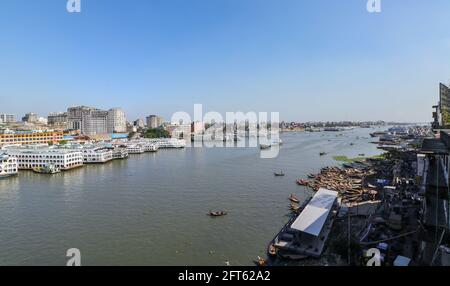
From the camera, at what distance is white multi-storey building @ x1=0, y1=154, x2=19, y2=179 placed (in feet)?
44.9

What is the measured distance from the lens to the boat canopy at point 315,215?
19.5 feet

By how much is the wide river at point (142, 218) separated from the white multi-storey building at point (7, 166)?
2.53ft

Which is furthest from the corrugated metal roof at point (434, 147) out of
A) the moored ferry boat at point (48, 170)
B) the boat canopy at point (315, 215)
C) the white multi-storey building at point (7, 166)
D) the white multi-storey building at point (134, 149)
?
the white multi-storey building at point (134, 149)

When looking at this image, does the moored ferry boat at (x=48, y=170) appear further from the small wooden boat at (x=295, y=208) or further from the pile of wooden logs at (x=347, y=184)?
the pile of wooden logs at (x=347, y=184)

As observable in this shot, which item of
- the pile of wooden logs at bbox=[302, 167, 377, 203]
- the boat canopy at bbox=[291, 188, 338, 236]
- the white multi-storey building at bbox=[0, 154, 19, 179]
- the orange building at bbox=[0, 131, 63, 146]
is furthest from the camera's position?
the orange building at bbox=[0, 131, 63, 146]

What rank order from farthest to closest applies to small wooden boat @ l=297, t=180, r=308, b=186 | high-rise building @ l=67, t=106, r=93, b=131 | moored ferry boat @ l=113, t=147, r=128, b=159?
high-rise building @ l=67, t=106, r=93, b=131, moored ferry boat @ l=113, t=147, r=128, b=159, small wooden boat @ l=297, t=180, r=308, b=186

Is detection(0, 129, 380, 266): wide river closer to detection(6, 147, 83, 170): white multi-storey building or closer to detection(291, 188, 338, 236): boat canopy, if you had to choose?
detection(291, 188, 338, 236): boat canopy

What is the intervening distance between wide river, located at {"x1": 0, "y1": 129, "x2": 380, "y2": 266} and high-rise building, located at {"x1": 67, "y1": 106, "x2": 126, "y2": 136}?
113 ft

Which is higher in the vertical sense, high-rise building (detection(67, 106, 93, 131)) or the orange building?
high-rise building (detection(67, 106, 93, 131))

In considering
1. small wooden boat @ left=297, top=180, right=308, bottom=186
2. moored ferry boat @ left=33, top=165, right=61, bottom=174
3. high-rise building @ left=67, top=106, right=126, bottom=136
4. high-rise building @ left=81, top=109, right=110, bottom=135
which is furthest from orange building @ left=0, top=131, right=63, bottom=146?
small wooden boat @ left=297, top=180, right=308, bottom=186

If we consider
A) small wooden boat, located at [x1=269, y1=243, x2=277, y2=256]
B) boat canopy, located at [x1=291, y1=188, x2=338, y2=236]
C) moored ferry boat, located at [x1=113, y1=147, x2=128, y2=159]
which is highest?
moored ferry boat, located at [x1=113, y1=147, x2=128, y2=159]

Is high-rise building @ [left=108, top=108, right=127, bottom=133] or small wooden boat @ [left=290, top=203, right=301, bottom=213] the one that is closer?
small wooden boat @ [left=290, top=203, right=301, bottom=213]

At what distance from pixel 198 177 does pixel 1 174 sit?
29.7 ft
